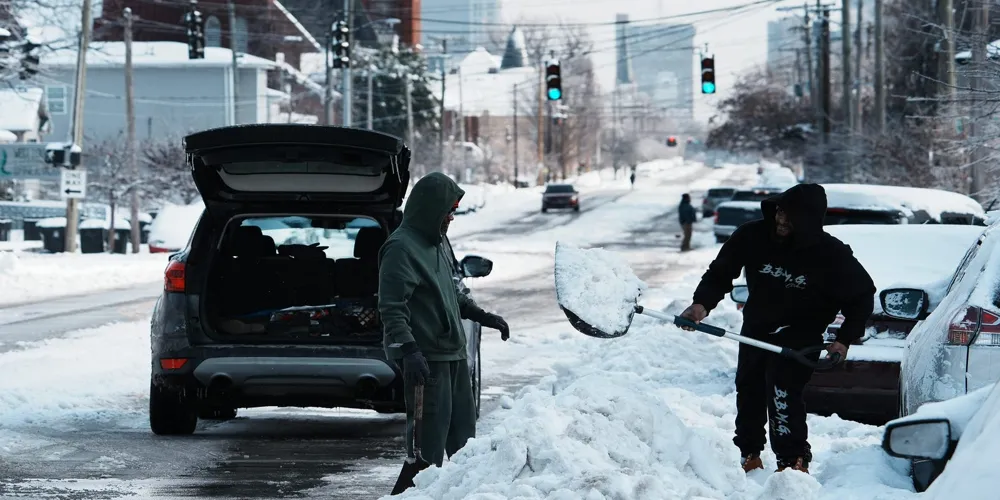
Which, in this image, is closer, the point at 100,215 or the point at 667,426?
the point at 667,426

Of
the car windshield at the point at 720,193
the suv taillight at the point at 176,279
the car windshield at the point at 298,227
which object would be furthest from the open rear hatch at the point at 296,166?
the car windshield at the point at 720,193

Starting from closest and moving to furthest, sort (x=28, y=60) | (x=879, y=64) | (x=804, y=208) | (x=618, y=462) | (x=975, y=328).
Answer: (x=618, y=462), (x=975, y=328), (x=804, y=208), (x=28, y=60), (x=879, y=64)

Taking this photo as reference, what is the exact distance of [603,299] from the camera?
7141 mm

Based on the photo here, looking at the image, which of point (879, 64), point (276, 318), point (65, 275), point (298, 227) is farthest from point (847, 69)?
point (276, 318)

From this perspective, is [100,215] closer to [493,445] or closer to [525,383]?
[525,383]

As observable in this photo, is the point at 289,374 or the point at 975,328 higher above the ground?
the point at 975,328

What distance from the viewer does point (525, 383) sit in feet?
43.3

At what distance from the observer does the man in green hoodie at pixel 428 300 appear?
22.5 ft

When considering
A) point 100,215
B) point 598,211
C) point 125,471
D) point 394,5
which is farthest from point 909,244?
point 394,5

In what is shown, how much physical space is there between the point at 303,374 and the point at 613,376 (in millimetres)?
2589

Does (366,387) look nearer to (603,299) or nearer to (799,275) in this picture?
(603,299)

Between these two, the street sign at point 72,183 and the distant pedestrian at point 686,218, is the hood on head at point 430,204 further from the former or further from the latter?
the distant pedestrian at point 686,218

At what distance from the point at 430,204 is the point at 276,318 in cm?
360

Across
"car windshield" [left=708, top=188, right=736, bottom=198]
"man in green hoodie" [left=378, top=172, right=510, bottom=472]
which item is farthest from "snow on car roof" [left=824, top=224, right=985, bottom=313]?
"car windshield" [left=708, top=188, right=736, bottom=198]
